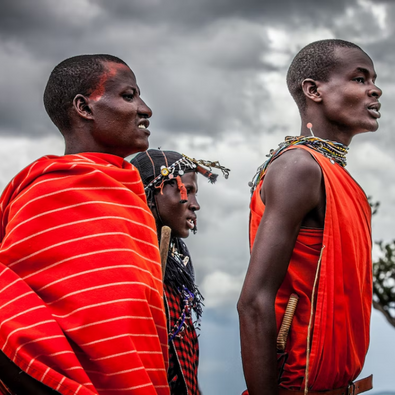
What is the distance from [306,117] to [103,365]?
1815mm

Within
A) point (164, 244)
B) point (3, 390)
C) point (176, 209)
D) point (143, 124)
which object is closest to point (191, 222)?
point (176, 209)

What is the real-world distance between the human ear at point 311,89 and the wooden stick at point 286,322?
1.16 m

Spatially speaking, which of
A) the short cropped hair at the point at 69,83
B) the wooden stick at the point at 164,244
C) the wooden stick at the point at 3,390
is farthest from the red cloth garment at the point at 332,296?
the wooden stick at the point at 3,390

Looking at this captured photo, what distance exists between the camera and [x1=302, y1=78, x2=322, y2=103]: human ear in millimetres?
3603

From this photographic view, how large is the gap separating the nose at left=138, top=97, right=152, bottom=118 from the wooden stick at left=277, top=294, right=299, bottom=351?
3.86ft

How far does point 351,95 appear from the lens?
11.5 feet

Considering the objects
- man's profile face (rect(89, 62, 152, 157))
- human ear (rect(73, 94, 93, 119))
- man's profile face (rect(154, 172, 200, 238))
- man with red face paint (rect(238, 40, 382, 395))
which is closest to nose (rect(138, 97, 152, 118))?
man's profile face (rect(89, 62, 152, 157))

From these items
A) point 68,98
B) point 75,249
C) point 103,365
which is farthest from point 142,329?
point 68,98

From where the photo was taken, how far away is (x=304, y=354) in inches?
120

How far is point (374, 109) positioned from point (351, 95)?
0.16 metres

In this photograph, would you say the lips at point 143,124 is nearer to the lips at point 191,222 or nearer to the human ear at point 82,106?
the human ear at point 82,106

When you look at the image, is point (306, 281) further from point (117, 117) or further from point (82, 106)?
point (82, 106)

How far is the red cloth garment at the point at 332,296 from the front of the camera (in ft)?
9.93

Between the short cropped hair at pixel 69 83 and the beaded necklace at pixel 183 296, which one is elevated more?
the short cropped hair at pixel 69 83
